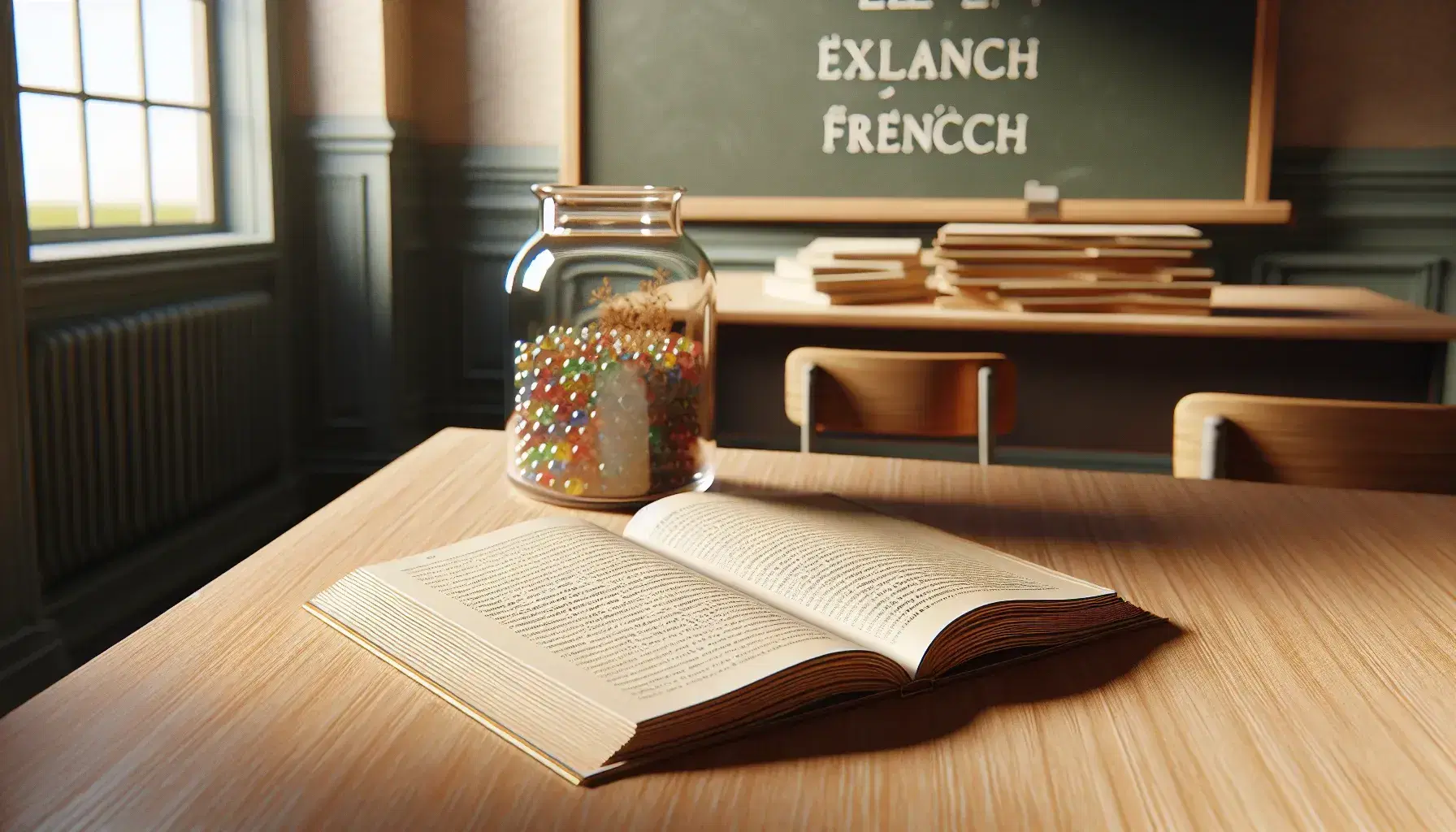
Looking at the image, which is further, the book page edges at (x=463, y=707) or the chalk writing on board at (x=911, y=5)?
the chalk writing on board at (x=911, y=5)

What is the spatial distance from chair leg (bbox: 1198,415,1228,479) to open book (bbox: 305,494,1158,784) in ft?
1.68

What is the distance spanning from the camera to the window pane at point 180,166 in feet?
8.75

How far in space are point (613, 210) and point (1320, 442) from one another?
0.76m

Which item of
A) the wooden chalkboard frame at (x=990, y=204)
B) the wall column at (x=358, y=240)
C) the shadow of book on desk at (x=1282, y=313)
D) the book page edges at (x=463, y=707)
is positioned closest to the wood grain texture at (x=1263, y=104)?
the wooden chalkboard frame at (x=990, y=204)

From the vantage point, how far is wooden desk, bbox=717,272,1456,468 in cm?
214

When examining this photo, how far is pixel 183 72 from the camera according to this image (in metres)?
2.77

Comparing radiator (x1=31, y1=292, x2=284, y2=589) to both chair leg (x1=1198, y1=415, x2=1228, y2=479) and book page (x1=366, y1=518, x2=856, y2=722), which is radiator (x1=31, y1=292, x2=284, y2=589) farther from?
chair leg (x1=1198, y1=415, x2=1228, y2=479)

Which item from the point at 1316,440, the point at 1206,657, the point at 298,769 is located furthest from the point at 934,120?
the point at 298,769

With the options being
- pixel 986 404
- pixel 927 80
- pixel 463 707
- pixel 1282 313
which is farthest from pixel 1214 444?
pixel 927 80

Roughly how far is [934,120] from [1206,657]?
2483mm

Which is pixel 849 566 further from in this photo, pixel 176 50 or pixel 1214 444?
pixel 176 50

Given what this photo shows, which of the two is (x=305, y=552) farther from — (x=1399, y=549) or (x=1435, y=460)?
(x=1435, y=460)

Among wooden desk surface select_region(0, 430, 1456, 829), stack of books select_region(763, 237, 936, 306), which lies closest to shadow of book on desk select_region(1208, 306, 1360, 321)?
stack of books select_region(763, 237, 936, 306)

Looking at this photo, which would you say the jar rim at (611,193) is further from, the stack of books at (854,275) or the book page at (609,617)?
the stack of books at (854,275)
